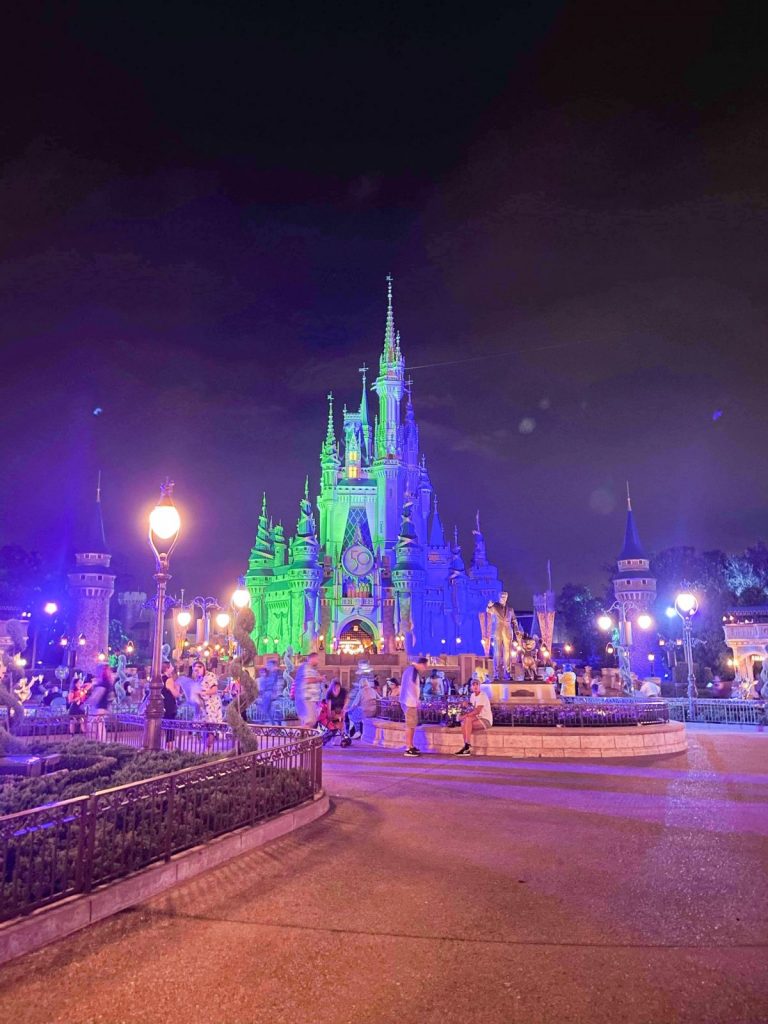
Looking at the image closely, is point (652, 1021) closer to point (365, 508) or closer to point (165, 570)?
point (165, 570)

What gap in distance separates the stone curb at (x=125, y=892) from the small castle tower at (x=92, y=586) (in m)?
57.5

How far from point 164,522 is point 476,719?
810cm

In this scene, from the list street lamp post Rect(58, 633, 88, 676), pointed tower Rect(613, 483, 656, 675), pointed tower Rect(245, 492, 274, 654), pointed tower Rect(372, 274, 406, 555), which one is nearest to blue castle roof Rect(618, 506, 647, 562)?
pointed tower Rect(613, 483, 656, 675)

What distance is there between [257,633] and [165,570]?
215ft

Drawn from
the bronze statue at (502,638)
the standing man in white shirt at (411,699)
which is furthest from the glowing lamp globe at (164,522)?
the bronze statue at (502,638)

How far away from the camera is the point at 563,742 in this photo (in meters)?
15.0

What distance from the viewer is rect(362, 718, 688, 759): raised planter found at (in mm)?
15000

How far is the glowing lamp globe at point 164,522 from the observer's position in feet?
39.5

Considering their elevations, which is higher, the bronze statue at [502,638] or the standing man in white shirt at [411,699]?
the bronze statue at [502,638]

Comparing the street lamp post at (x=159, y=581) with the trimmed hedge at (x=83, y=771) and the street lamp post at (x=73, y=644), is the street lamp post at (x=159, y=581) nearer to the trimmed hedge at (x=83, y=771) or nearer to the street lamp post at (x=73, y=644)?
the trimmed hedge at (x=83, y=771)

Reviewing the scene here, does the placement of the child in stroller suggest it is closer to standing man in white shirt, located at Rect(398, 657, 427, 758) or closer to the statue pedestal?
standing man in white shirt, located at Rect(398, 657, 427, 758)

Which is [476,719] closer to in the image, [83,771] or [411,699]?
[411,699]

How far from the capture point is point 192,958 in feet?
16.1

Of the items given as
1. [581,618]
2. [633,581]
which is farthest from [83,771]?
[581,618]
